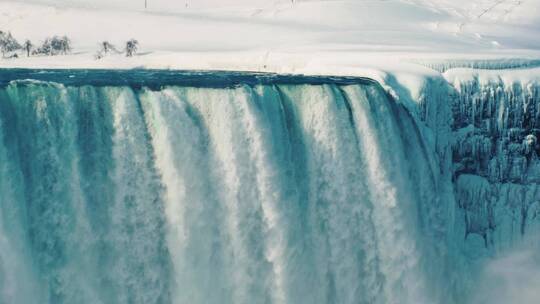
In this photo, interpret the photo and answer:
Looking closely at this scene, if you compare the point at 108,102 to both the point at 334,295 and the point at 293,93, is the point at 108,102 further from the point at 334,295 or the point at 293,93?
the point at 334,295

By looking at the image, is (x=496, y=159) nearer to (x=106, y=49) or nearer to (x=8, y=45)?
(x=106, y=49)

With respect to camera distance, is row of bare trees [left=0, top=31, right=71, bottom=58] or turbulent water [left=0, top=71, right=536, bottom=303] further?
row of bare trees [left=0, top=31, right=71, bottom=58]

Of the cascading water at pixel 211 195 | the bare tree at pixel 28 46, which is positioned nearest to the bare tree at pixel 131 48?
the bare tree at pixel 28 46

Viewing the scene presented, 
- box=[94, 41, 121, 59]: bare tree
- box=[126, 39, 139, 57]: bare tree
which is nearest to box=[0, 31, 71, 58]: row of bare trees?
box=[94, 41, 121, 59]: bare tree

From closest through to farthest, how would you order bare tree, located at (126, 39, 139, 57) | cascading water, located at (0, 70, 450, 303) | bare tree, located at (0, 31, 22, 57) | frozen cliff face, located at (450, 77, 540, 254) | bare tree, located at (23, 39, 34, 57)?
1. cascading water, located at (0, 70, 450, 303)
2. frozen cliff face, located at (450, 77, 540, 254)
3. bare tree, located at (23, 39, 34, 57)
4. bare tree, located at (126, 39, 139, 57)
5. bare tree, located at (0, 31, 22, 57)

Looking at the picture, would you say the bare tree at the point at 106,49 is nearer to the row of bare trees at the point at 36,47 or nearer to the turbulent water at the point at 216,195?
the row of bare trees at the point at 36,47

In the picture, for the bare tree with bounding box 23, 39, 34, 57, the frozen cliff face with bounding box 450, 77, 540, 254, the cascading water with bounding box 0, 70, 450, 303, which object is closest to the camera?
the cascading water with bounding box 0, 70, 450, 303

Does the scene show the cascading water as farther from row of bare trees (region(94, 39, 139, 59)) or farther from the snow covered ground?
row of bare trees (region(94, 39, 139, 59))
